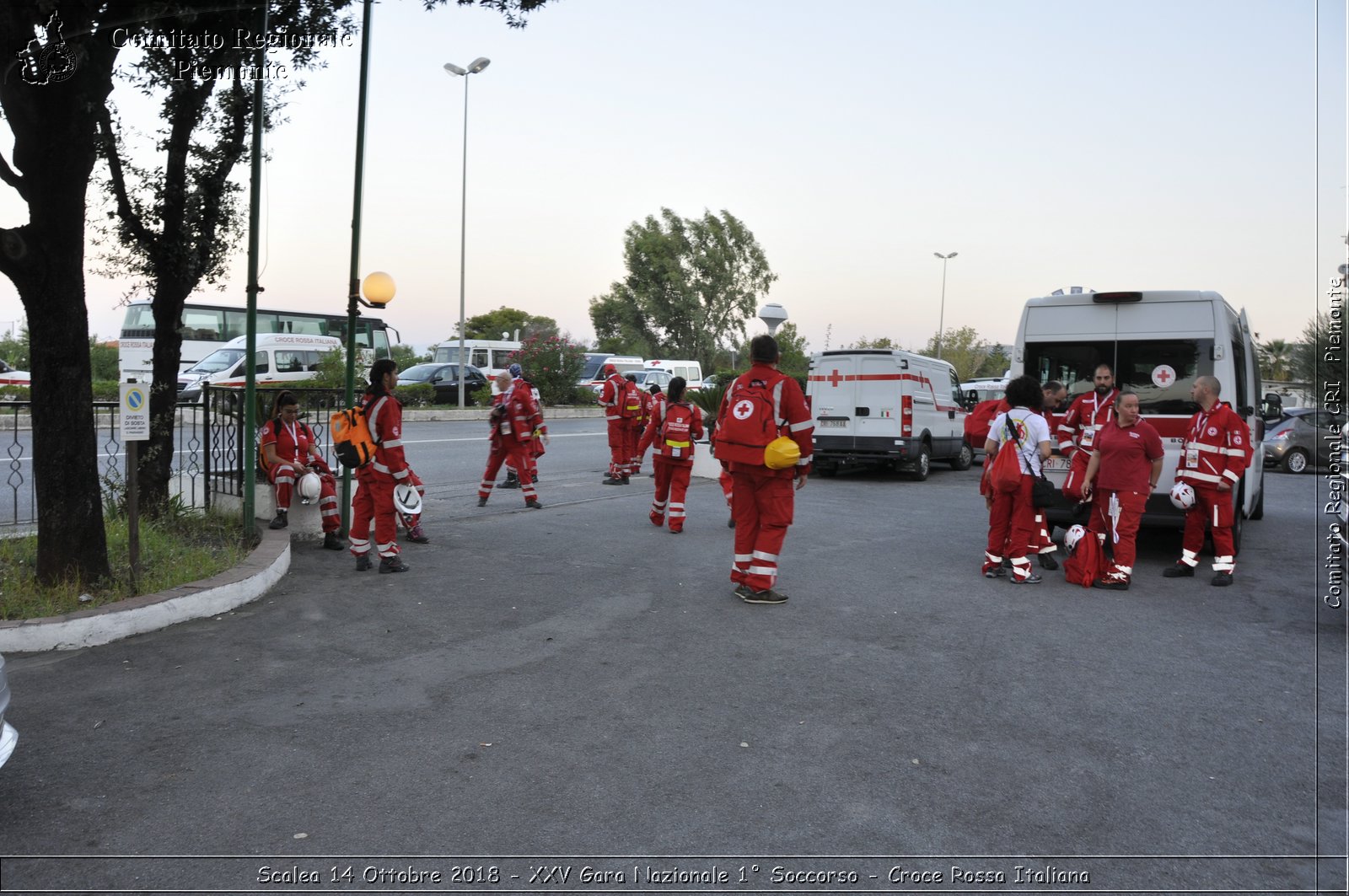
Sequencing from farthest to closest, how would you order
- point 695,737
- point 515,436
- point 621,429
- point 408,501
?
point 621,429, point 515,436, point 408,501, point 695,737

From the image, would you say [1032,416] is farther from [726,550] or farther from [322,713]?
[322,713]

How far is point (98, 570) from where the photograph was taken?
6.52 metres

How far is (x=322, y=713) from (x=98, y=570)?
2.92 metres

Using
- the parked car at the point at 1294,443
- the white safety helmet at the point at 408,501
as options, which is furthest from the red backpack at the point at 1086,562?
the parked car at the point at 1294,443

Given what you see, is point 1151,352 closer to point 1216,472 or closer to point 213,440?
point 1216,472

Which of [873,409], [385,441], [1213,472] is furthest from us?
[873,409]

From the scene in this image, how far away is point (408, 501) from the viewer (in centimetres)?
895

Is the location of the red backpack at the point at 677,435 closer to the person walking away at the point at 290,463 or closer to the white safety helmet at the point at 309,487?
the person walking away at the point at 290,463

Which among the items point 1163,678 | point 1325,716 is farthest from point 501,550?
point 1325,716

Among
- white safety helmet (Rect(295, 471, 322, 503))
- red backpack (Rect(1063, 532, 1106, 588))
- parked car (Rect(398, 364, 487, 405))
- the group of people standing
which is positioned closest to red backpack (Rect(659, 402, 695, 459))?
the group of people standing

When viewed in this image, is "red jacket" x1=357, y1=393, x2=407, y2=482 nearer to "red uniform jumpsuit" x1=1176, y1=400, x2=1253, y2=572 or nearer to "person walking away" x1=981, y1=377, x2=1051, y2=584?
"person walking away" x1=981, y1=377, x2=1051, y2=584

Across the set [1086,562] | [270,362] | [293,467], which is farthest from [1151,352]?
[270,362]

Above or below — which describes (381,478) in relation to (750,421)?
below

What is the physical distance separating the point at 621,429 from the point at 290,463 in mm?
6866
